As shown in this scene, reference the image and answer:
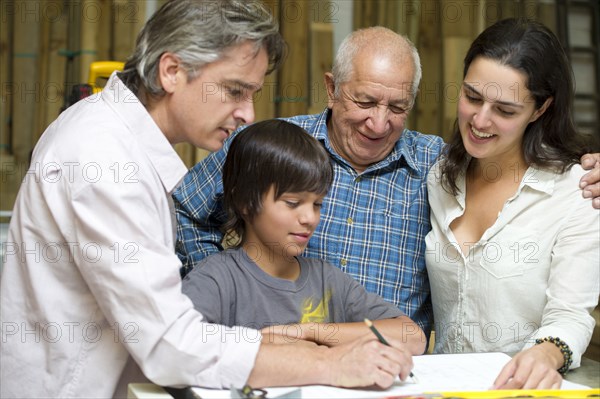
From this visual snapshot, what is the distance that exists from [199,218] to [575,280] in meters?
1.30

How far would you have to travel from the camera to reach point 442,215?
112 inches

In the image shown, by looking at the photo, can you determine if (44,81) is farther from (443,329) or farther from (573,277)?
(573,277)

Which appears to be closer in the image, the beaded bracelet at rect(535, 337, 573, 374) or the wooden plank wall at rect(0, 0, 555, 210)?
the beaded bracelet at rect(535, 337, 573, 374)

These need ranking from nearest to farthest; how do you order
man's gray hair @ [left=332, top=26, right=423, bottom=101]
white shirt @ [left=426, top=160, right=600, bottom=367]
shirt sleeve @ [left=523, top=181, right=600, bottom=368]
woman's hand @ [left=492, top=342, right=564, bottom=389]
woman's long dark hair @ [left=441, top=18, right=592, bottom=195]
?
1. woman's hand @ [left=492, top=342, right=564, bottom=389]
2. shirt sleeve @ [left=523, top=181, right=600, bottom=368]
3. white shirt @ [left=426, top=160, right=600, bottom=367]
4. woman's long dark hair @ [left=441, top=18, right=592, bottom=195]
5. man's gray hair @ [left=332, top=26, right=423, bottom=101]

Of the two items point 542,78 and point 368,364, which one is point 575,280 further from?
point 368,364

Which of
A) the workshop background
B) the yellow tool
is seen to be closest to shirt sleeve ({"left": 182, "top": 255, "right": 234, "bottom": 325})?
the yellow tool

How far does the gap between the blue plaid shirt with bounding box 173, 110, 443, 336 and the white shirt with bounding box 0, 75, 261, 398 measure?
0.86m

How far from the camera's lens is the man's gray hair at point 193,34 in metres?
2.07

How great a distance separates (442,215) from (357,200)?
0.34m

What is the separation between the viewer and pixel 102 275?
71.9 inches

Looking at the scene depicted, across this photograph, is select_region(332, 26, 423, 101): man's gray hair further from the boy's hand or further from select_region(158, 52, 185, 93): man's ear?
the boy's hand

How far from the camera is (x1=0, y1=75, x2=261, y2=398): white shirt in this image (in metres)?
1.81

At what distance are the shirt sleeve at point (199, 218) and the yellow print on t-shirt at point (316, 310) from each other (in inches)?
23.0

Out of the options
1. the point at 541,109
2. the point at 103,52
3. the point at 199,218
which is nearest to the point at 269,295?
the point at 199,218
